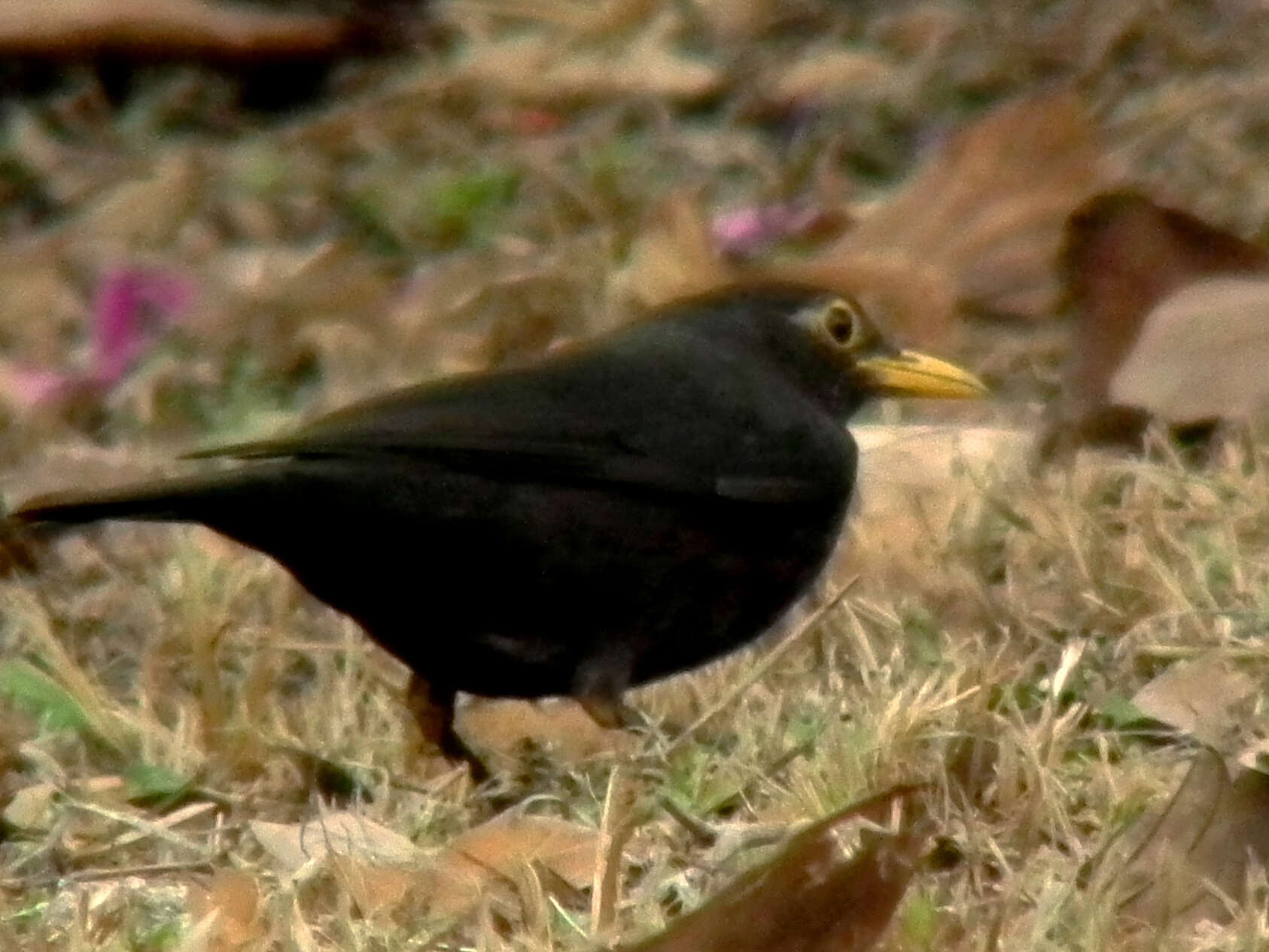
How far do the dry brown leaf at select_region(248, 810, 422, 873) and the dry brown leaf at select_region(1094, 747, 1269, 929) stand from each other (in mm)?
856

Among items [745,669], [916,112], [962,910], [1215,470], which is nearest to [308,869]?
[962,910]

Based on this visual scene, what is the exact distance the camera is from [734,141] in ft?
23.6

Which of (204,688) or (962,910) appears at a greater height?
(962,910)

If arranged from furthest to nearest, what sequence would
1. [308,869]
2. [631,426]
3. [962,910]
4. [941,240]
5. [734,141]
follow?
[734,141] < [941,240] < [631,426] < [308,869] < [962,910]

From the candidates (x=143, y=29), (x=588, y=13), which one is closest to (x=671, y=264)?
(x=588, y=13)

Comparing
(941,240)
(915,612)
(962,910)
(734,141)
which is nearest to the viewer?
(962,910)

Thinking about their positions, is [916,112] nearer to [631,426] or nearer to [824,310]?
[824,310]

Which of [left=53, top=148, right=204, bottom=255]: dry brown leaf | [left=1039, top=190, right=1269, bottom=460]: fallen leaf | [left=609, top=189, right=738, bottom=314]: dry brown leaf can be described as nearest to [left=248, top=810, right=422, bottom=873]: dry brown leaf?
[left=1039, top=190, right=1269, bottom=460]: fallen leaf

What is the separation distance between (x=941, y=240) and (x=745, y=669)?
6.64ft

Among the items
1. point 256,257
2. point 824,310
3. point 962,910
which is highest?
point 962,910

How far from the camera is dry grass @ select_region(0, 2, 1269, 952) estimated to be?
3.19 m

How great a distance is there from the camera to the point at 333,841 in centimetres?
330

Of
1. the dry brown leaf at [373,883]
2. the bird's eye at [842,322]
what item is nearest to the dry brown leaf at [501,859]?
the dry brown leaf at [373,883]

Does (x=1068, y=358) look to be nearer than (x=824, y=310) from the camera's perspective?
No
